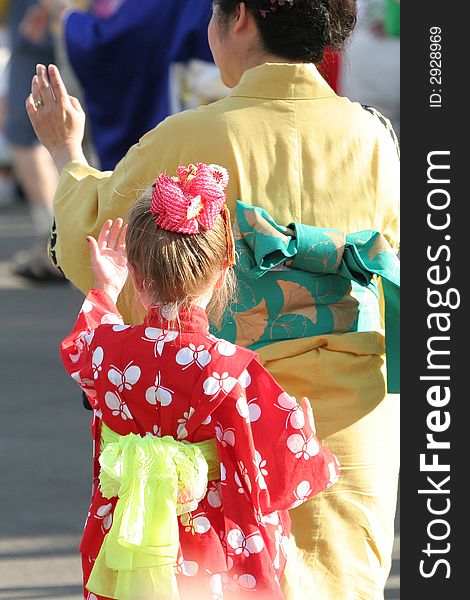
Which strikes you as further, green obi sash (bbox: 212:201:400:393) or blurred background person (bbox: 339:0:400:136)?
blurred background person (bbox: 339:0:400:136)

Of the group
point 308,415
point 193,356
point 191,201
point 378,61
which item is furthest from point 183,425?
point 378,61

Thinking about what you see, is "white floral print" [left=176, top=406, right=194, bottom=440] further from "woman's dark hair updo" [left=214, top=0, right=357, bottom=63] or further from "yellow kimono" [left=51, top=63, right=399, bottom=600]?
"woman's dark hair updo" [left=214, top=0, right=357, bottom=63]

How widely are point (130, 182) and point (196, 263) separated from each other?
1.03 ft

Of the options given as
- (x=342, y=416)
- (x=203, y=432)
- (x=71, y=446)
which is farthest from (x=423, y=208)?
(x=71, y=446)

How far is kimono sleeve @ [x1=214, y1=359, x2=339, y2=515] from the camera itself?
2.30 meters

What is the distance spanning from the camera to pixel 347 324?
256cm

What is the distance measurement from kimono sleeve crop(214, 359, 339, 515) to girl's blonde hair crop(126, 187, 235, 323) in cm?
17

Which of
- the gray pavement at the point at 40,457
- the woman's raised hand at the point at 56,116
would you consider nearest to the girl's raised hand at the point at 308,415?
the woman's raised hand at the point at 56,116

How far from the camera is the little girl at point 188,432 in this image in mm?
2271

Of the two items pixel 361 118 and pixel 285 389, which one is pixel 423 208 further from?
pixel 285 389

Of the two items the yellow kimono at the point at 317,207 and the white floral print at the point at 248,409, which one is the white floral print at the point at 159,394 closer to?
the white floral print at the point at 248,409

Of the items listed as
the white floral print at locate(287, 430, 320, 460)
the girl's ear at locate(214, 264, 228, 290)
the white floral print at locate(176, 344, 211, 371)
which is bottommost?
the white floral print at locate(287, 430, 320, 460)

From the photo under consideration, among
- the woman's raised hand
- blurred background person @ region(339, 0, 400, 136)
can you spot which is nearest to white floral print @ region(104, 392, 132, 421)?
the woman's raised hand

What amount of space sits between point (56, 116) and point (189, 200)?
56cm
